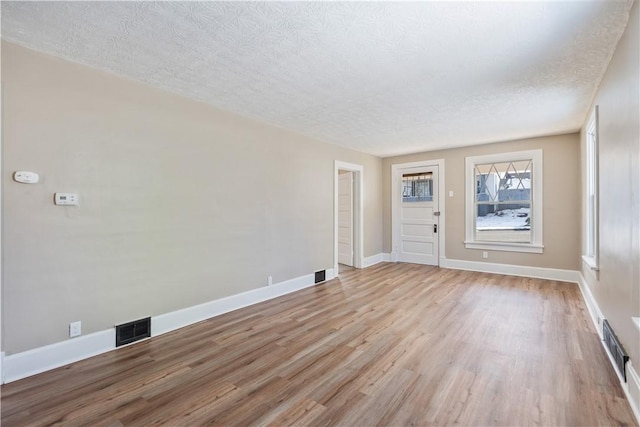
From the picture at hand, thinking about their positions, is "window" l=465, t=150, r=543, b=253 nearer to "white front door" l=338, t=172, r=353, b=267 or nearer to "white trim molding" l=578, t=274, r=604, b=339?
"white trim molding" l=578, t=274, r=604, b=339

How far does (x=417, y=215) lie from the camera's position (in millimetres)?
6660

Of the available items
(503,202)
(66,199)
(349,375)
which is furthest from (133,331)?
(503,202)

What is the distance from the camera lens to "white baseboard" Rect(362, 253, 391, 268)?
6.36 metres

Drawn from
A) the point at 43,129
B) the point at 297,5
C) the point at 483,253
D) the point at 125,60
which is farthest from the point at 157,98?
the point at 483,253

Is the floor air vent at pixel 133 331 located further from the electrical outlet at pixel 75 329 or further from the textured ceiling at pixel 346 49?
the textured ceiling at pixel 346 49

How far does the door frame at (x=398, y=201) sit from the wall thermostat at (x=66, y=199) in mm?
5831

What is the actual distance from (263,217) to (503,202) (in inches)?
177

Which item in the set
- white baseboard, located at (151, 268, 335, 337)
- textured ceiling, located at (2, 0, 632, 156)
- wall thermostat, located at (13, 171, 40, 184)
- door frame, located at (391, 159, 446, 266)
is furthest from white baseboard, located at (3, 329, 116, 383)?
door frame, located at (391, 159, 446, 266)

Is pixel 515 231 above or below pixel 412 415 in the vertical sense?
above

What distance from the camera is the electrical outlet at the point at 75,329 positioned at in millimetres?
2479

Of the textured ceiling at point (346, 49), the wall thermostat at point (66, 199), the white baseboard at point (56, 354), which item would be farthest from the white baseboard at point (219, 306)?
the textured ceiling at point (346, 49)

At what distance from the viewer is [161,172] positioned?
306 cm

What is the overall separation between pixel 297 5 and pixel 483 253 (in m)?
5.56

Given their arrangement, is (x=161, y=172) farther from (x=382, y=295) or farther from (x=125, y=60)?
(x=382, y=295)
